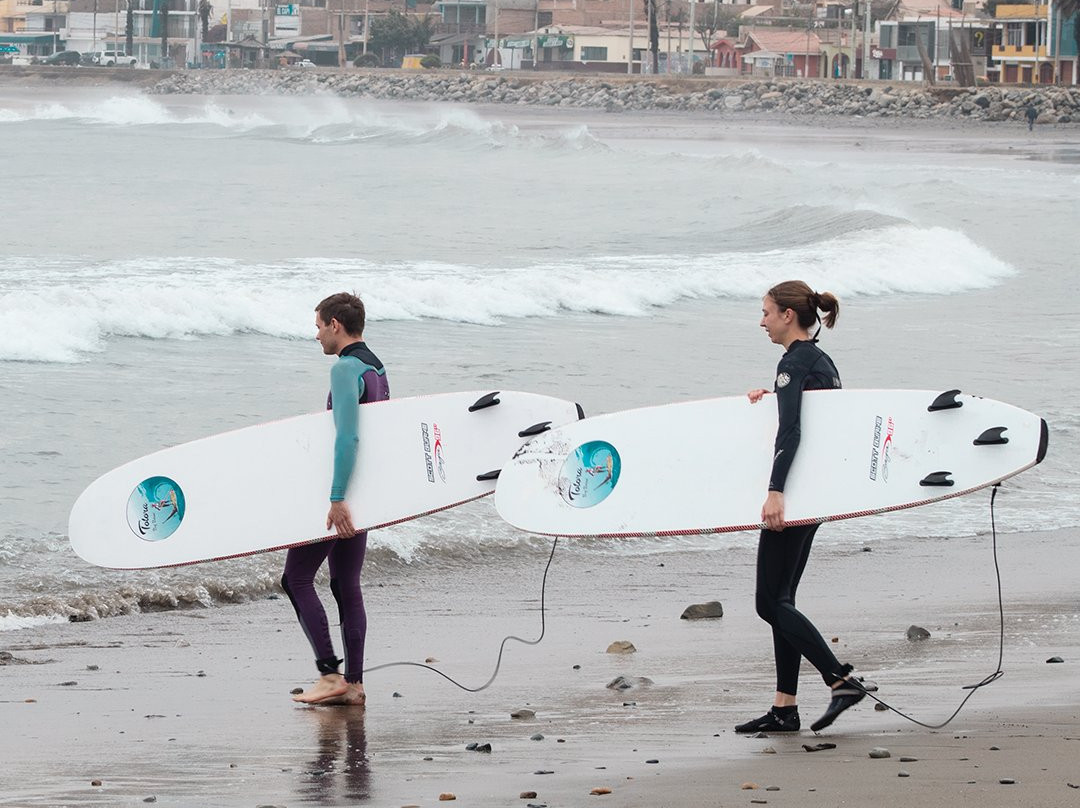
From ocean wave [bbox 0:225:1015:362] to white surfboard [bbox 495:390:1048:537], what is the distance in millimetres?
9381

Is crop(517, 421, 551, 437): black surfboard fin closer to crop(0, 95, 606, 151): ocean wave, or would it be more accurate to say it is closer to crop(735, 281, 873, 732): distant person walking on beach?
crop(735, 281, 873, 732): distant person walking on beach

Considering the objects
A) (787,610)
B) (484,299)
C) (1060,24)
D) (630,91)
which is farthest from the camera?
(630,91)

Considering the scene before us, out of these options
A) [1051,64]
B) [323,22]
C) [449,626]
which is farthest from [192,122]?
[449,626]

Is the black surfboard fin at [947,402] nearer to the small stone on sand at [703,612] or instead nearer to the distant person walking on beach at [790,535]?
the distant person walking on beach at [790,535]

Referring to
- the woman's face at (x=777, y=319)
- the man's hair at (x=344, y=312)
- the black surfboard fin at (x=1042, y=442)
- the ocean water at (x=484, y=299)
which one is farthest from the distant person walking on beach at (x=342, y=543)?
the black surfboard fin at (x=1042, y=442)

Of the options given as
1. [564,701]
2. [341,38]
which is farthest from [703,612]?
[341,38]

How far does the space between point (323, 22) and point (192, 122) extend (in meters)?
67.3

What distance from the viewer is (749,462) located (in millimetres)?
4848

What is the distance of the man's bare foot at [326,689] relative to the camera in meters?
4.62

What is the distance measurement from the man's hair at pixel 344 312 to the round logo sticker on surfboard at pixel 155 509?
1154 millimetres

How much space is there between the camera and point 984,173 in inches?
1660

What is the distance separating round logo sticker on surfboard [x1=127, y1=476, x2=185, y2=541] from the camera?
17.5ft

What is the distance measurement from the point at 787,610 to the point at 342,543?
1.41 meters

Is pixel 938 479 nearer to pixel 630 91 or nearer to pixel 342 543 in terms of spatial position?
pixel 342 543
